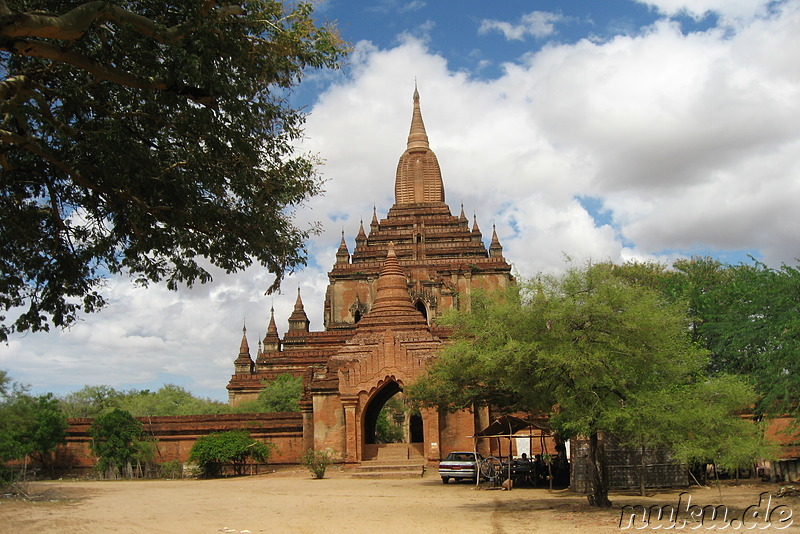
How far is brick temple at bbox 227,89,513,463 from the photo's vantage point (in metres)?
28.8

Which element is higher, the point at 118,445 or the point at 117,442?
the point at 117,442

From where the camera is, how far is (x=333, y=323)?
50.6 meters

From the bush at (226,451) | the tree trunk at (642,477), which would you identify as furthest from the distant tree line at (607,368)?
the bush at (226,451)

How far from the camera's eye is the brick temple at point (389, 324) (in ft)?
94.6

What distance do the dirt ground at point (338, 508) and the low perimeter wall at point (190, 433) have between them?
23.0ft

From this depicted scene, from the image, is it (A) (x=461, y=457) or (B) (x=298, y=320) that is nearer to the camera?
(A) (x=461, y=457)

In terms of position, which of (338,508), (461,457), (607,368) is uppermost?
(607,368)

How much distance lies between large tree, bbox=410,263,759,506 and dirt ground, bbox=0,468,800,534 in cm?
174

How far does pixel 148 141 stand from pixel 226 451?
19.9 meters

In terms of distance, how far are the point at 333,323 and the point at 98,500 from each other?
3128cm

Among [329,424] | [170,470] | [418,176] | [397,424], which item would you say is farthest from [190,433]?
[418,176]

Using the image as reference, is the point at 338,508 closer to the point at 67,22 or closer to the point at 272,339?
the point at 67,22

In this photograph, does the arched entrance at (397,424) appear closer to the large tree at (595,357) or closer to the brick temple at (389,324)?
the brick temple at (389,324)

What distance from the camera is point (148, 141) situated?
11.9 metres
